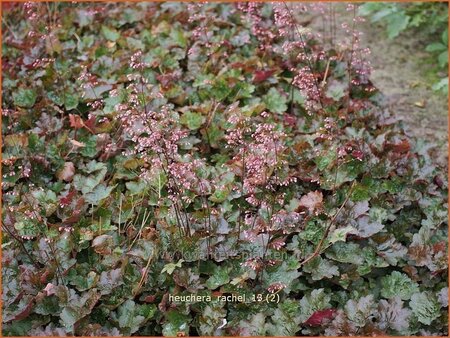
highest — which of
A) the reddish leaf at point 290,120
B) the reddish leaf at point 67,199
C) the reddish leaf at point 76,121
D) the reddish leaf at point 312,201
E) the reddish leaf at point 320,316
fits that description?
the reddish leaf at point 76,121

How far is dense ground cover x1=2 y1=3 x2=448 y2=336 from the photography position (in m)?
2.51

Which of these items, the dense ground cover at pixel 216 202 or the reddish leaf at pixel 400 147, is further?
the reddish leaf at pixel 400 147

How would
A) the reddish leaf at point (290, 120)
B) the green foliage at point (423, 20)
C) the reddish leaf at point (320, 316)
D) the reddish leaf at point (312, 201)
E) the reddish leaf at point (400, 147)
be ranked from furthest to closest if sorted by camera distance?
the green foliage at point (423, 20) < the reddish leaf at point (290, 120) < the reddish leaf at point (400, 147) < the reddish leaf at point (312, 201) < the reddish leaf at point (320, 316)

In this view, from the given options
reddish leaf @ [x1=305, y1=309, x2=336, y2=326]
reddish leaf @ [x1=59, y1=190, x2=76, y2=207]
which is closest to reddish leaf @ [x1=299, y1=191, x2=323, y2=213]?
reddish leaf @ [x1=305, y1=309, x2=336, y2=326]

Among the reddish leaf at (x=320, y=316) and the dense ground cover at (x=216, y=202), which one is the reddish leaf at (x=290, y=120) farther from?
the reddish leaf at (x=320, y=316)

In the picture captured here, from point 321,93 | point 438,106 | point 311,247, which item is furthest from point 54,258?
point 438,106

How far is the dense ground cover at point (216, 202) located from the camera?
8.23ft

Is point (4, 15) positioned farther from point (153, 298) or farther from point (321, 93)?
point (153, 298)

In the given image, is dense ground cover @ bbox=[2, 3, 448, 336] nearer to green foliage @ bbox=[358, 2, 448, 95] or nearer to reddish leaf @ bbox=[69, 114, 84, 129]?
reddish leaf @ bbox=[69, 114, 84, 129]

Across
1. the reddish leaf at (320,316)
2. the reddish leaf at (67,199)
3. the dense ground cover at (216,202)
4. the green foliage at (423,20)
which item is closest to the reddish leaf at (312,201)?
the dense ground cover at (216,202)

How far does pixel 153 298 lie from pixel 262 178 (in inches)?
24.6

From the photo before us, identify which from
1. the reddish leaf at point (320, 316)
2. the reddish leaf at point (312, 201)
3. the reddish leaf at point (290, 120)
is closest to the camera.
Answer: the reddish leaf at point (320, 316)

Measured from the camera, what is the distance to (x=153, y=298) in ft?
8.22

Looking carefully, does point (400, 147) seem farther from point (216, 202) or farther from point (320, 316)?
point (320, 316)
